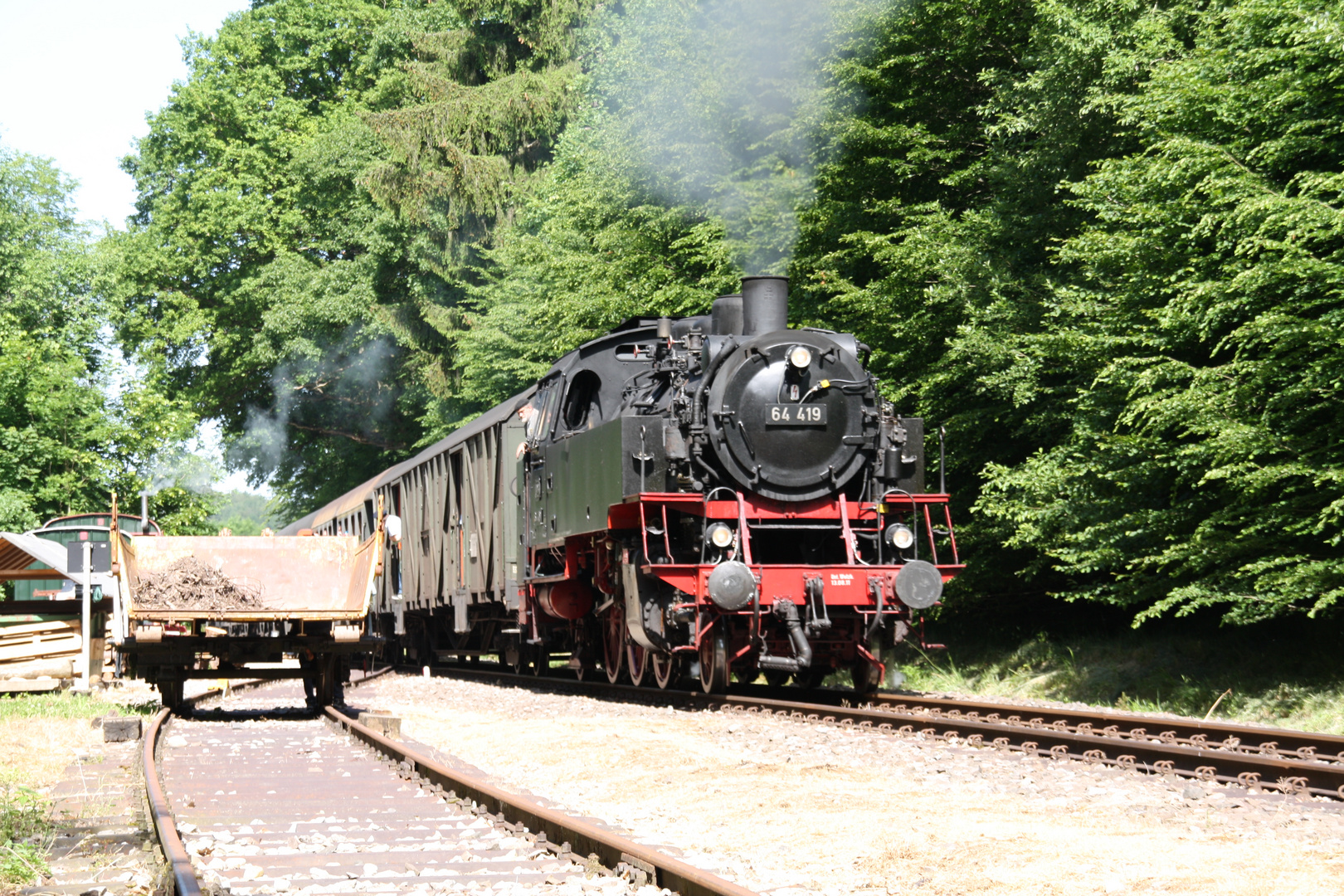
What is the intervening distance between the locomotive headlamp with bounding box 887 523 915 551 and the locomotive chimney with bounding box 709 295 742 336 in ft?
7.20

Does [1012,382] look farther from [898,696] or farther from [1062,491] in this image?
[898,696]

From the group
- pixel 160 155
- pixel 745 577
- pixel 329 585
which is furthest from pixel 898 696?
pixel 160 155

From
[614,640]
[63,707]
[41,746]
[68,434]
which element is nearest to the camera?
[41,746]

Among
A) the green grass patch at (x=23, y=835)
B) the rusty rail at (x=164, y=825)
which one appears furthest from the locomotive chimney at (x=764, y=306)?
the green grass patch at (x=23, y=835)

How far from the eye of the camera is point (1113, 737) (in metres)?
8.20

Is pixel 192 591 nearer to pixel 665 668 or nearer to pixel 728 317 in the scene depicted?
pixel 665 668

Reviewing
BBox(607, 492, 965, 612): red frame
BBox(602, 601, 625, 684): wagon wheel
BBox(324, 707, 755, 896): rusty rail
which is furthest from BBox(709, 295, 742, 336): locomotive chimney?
BBox(324, 707, 755, 896): rusty rail

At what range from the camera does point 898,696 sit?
11.4 m

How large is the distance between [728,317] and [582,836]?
7300 millimetres

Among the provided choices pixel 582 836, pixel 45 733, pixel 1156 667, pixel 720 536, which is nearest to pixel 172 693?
pixel 45 733

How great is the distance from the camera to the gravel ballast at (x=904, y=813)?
4.63 m

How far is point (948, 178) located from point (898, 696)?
7809mm

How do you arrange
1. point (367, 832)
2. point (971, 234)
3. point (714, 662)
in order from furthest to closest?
point (971, 234) < point (714, 662) < point (367, 832)

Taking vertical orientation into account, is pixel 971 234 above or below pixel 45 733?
above
